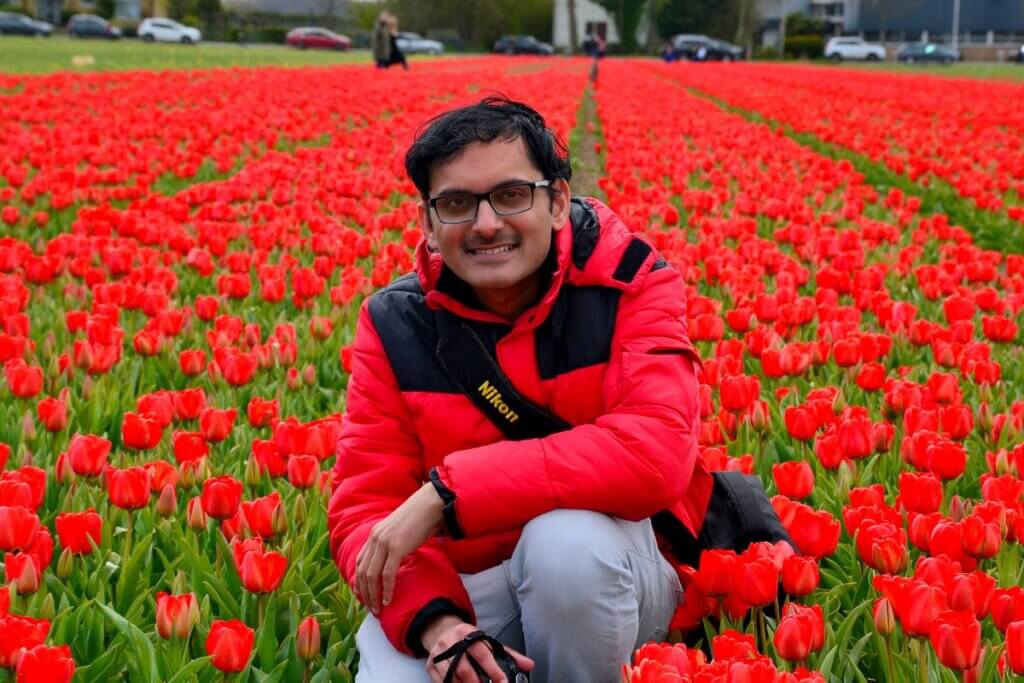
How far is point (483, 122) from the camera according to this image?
2414mm

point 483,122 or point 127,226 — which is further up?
point 483,122

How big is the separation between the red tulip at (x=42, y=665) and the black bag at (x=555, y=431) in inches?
36.8

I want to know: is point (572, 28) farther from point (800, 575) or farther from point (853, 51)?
point (800, 575)

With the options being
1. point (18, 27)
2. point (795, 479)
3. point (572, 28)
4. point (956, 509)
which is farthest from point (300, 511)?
point (572, 28)

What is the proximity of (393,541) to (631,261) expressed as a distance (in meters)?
0.79

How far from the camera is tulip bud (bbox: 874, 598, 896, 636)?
2.15 meters

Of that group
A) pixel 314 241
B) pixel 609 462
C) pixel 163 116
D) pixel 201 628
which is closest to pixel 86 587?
pixel 201 628

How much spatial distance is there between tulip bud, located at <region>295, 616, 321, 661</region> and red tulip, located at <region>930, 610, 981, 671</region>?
1.12 meters

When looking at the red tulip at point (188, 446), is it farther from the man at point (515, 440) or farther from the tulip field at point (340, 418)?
the man at point (515, 440)

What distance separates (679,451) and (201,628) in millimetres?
1007

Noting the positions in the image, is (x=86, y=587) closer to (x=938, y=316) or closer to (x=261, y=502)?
(x=261, y=502)

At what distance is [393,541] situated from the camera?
87.0 inches

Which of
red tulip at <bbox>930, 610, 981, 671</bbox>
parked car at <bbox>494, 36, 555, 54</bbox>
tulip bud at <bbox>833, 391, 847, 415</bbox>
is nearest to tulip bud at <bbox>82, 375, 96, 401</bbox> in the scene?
tulip bud at <bbox>833, 391, 847, 415</bbox>

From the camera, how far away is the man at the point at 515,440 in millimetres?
2227
